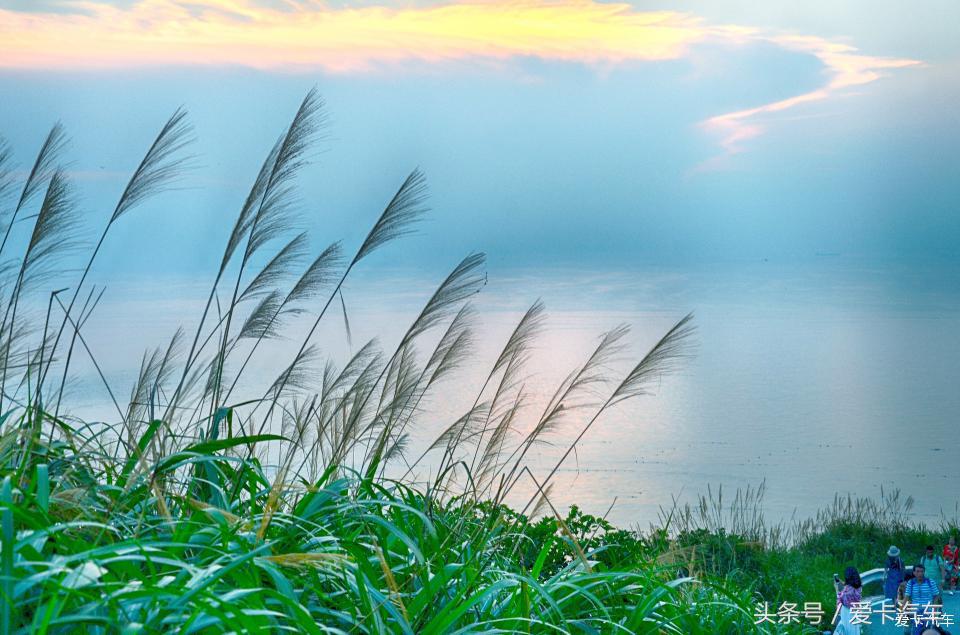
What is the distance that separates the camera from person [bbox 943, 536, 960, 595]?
595cm

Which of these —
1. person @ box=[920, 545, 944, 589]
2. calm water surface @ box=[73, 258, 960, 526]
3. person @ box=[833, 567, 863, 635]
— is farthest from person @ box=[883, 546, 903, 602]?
calm water surface @ box=[73, 258, 960, 526]

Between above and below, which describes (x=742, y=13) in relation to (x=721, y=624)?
above

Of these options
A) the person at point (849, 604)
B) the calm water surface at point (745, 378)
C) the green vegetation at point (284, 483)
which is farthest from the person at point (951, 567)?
the green vegetation at point (284, 483)

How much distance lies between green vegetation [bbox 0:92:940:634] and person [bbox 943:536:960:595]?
4.07 m

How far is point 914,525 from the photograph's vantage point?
24.4ft

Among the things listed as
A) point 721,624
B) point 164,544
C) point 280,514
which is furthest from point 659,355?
point 164,544

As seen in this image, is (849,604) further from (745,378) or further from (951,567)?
(745,378)

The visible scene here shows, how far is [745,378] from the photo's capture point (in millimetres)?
11766

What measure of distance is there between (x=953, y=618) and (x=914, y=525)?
2.03 meters

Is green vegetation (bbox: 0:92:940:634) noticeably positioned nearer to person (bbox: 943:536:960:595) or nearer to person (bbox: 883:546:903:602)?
person (bbox: 883:546:903:602)

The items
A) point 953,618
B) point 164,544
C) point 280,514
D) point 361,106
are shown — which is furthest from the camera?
point 361,106

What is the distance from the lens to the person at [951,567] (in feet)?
19.5

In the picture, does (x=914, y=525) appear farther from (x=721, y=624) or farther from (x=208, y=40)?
(x=208, y=40)

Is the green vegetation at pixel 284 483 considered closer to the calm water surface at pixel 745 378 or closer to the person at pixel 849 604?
the calm water surface at pixel 745 378
